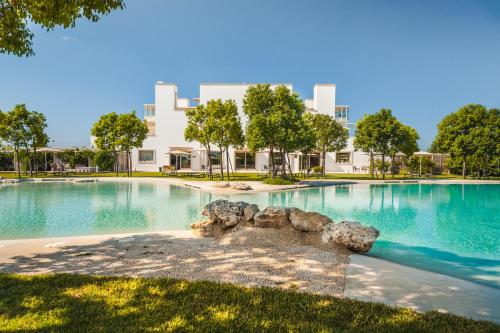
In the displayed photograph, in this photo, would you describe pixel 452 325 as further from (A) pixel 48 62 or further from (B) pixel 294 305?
(A) pixel 48 62

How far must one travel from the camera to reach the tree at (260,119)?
21.7m

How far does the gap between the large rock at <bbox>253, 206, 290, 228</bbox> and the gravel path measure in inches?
37.6

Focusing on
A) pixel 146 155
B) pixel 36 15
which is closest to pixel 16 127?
pixel 146 155

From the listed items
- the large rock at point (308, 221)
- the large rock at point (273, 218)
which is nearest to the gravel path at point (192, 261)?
the large rock at point (308, 221)

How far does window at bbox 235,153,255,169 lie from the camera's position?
4294cm

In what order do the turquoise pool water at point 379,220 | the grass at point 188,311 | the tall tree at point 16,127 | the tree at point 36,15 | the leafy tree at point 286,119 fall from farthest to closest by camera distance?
the tall tree at point 16,127, the leafy tree at point 286,119, the turquoise pool water at point 379,220, the tree at point 36,15, the grass at point 188,311

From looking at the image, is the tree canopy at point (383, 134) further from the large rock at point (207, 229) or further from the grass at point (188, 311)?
the grass at point (188, 311)

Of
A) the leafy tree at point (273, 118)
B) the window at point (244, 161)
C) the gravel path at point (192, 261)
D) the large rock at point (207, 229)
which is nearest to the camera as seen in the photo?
the gravel path at point (192, 261)

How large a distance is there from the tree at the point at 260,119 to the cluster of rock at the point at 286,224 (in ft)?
46.5

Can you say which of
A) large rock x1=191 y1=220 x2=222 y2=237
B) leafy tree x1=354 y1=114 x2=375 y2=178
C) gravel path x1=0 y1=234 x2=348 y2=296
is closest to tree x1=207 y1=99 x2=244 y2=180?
leafy tree x1=354 y1=114 x2=375 y2=178

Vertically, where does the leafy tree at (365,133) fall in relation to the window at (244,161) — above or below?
above

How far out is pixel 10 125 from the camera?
27750 mm

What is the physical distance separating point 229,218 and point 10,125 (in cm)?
3056

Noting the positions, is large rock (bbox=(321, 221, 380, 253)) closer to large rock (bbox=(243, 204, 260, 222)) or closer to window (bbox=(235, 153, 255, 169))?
large rock (bbox=(243, 204, 260, 222))
